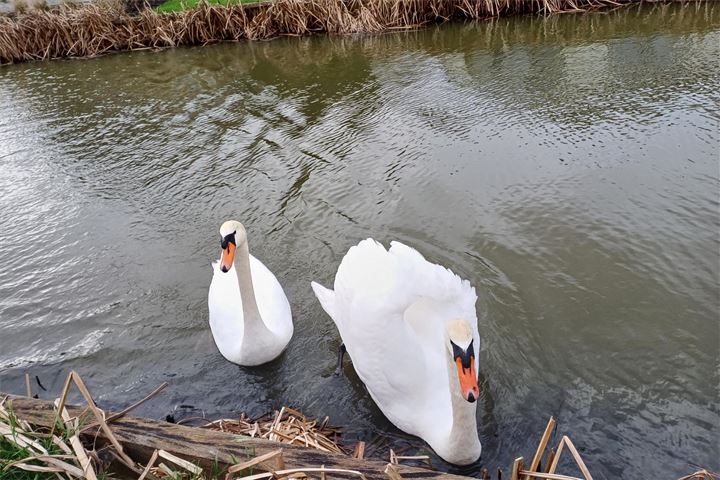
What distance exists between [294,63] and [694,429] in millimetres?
11885

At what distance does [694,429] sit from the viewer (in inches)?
144

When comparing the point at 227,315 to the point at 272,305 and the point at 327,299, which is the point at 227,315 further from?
the point at 327,299

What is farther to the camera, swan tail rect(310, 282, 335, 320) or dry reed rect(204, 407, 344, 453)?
swan tail rect(310, 282, 335, 320)

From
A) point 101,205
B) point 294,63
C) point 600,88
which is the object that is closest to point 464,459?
point 101,205

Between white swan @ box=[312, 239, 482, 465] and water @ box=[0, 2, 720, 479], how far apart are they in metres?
0.29

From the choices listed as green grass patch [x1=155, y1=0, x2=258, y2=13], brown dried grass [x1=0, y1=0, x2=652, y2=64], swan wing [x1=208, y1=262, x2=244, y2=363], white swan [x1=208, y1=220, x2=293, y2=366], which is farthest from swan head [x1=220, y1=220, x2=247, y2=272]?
green grass patch [x1=155, y1=0, x2=258, y2=13]

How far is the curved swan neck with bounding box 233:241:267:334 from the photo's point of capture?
167 inches

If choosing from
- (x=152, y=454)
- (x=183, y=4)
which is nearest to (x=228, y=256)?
(x=152, y=454)

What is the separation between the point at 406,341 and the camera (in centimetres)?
359

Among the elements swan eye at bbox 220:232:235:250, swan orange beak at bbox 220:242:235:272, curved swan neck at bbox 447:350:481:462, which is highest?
swan eye at bbox 220:232:235:250

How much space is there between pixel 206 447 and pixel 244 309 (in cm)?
164

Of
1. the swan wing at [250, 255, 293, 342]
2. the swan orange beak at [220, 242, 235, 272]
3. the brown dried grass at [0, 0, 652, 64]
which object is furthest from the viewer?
the brown dried grass at [0, 0, 652, 64]

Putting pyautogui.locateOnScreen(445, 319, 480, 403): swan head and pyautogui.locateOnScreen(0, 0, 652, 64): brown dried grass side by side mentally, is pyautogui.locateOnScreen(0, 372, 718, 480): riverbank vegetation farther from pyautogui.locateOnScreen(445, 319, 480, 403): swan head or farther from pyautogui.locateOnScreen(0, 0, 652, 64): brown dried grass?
pyautogui.locateOnScreen(0, 0, 652, 64): brown dried grass

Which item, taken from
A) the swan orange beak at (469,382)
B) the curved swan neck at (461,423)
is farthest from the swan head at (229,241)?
the swan orange beak at (469,382)
